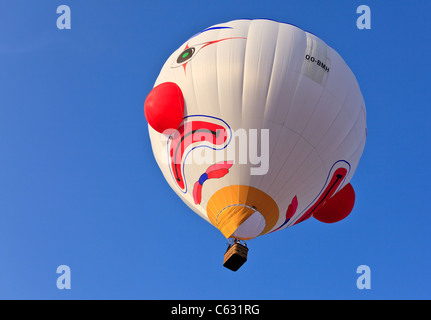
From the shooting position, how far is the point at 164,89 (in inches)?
516

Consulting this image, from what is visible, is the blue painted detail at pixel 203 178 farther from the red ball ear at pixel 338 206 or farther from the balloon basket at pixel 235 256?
the red ball ear at pixel 338 206

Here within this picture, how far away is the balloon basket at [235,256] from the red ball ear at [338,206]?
3.16 m

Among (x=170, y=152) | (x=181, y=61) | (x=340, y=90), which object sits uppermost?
(x=181, y=61)

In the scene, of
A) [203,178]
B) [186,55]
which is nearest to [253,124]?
[203,178]

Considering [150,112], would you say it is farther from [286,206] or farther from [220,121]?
[286,206]

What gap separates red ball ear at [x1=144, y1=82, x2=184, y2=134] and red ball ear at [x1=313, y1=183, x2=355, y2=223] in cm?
437

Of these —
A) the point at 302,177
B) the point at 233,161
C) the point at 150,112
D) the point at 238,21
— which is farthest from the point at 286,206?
the point at 238,21

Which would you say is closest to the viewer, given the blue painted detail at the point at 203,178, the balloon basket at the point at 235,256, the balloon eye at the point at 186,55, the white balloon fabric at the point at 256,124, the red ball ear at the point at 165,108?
the white balloon fabric at the point at 256,124

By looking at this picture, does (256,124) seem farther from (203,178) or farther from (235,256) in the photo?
(235,256)

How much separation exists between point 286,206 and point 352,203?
9.75 ft

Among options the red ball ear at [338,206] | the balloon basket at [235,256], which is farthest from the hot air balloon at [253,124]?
the red ball ear at [338,206]

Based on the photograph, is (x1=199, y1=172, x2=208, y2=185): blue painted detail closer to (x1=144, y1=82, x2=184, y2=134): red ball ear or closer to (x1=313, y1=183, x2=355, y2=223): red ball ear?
(x1=144, y1=82, x2=184, y2=134): red ball ear

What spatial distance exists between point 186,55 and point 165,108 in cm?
142

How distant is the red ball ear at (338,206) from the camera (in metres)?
14.9
